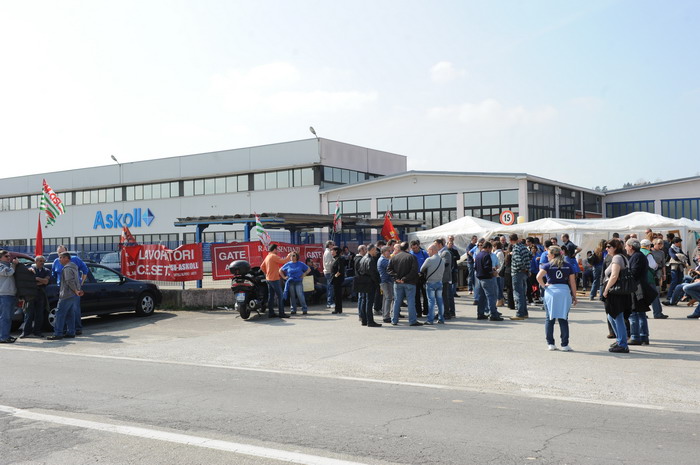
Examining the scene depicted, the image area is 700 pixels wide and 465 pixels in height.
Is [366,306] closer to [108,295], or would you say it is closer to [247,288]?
[247,288]

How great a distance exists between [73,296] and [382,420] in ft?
30.6

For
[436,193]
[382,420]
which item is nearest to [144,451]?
[382,420]

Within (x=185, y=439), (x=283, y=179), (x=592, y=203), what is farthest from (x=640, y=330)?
(x=283, y=179)

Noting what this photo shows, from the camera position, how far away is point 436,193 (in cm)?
3844

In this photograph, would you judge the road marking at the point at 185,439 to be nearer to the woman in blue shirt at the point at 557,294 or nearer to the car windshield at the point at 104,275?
the woman in blue shirt at the point at 557,294

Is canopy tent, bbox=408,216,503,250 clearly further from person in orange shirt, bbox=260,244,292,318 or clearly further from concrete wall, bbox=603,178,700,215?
concrete wall, bbox=603,178,700,215

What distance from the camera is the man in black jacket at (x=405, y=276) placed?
521 inches

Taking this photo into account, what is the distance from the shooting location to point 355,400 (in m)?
7.12

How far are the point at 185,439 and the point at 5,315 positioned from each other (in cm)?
908

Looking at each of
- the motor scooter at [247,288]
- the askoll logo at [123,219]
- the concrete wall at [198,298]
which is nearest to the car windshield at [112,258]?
the concrete wall at [198,298]

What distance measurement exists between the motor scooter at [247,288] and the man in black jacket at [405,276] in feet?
12.4

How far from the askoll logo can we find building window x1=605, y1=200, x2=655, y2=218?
117 ft

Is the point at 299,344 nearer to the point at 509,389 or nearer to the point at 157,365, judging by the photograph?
the point at 157,365

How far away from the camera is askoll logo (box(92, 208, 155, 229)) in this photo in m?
52.9
